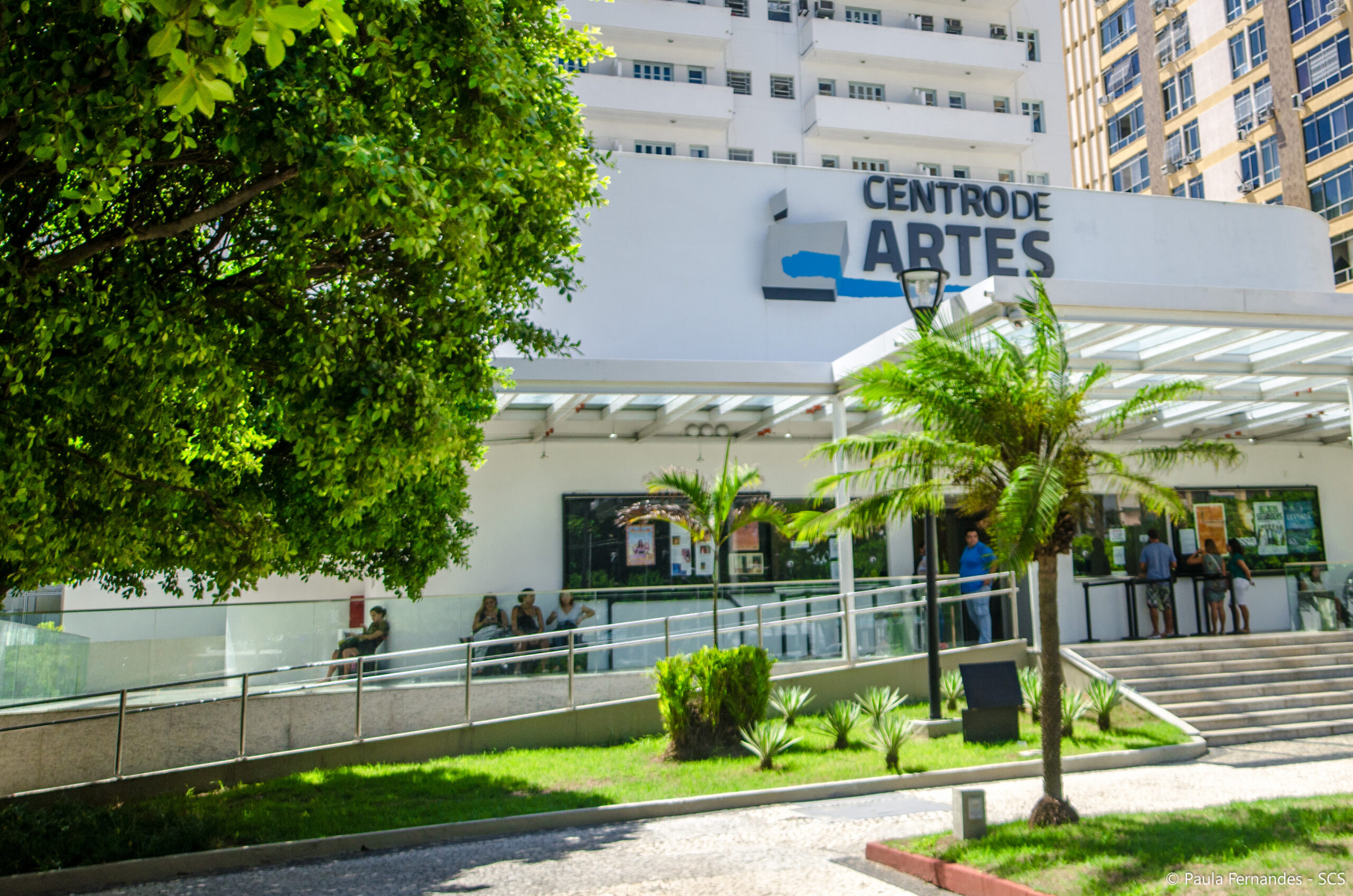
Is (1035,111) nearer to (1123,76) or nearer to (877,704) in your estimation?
(1123,76)

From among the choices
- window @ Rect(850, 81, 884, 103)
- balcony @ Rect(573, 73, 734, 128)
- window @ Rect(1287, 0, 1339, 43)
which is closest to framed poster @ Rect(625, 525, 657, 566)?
balcony @ Rect(573, 73, 734, 128)

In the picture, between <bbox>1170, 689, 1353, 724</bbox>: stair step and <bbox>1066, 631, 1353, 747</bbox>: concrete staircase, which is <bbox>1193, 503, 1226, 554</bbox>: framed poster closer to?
<bbox>1066, 631, 1353, 747</bbox>: concrete staircase

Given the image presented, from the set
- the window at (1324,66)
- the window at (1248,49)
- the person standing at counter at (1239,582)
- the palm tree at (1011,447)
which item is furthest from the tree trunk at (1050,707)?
the window at (1248,49)

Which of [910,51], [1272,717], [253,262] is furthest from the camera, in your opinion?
[910,51]

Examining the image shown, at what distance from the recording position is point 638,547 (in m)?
17.6

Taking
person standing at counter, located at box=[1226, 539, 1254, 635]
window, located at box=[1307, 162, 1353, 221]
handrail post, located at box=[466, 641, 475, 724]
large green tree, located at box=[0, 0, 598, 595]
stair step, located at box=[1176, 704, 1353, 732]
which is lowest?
stair step, located at box=[1176, 704, 1353, 732]

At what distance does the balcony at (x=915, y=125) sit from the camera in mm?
38156

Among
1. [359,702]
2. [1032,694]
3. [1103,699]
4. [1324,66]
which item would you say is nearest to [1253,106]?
Result: [1324,66]

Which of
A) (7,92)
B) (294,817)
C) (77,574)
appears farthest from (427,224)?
(294,817)

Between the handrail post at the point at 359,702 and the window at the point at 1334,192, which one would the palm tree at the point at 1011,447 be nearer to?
the handrail post at the point at 359,702

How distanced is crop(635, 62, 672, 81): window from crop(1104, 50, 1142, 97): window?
2799 centimetres

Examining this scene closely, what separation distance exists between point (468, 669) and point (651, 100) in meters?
27.8

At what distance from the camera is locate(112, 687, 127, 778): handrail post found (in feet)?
37.4

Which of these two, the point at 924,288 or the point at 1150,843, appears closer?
the point at 1150,843
